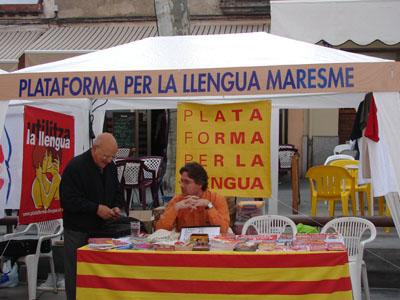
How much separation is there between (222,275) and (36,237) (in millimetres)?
3356

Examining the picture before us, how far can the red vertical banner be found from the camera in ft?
21.7

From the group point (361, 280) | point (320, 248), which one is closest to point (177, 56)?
point (320, 248)

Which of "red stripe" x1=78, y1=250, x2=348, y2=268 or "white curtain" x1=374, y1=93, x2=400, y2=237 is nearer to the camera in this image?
"red stripe" x1=78, y1=250, x2=348, y2=268

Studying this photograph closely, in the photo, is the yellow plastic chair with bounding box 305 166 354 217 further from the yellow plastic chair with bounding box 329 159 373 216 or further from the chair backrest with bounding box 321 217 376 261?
the chair backrest with bounding box 321 217 376 261

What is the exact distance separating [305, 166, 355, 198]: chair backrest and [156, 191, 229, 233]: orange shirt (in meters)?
3.21

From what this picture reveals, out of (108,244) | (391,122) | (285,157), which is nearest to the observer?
(108,244)

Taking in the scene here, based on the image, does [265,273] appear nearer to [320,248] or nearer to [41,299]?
[320,248]

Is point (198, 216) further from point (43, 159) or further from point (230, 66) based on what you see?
point (43, 159)

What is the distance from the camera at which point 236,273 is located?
4586 millimetres

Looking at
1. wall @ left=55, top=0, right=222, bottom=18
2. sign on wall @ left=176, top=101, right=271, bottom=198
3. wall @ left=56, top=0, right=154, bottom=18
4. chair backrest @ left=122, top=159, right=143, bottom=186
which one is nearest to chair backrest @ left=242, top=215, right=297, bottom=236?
sign on wall @ left=176, top=101, right=271, bottom=198

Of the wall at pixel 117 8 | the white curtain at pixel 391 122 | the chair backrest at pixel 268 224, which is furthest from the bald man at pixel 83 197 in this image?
the wall at pixel 117 8

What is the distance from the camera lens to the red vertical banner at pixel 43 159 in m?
6.63

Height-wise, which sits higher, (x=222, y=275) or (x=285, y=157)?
(x=285, y=157)

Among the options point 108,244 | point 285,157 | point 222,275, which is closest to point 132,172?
point 285,157
